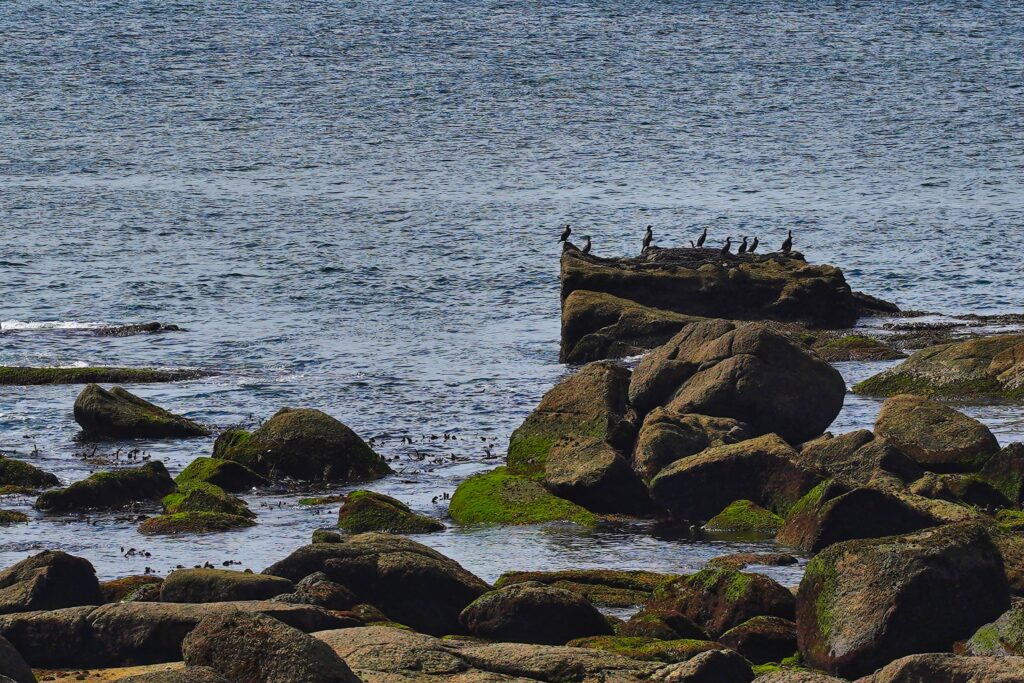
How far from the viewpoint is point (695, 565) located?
81.3 feet

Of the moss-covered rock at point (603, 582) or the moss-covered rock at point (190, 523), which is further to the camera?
the moss-covered rock at point (190, 523)

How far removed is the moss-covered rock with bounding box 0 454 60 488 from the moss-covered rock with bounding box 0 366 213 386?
13.2m

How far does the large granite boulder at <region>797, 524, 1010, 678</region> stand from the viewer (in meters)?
18.8

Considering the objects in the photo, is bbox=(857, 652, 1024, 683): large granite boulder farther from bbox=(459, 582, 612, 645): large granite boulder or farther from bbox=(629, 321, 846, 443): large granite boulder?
bbox=(629, 321, 846, 443): large granite boulder

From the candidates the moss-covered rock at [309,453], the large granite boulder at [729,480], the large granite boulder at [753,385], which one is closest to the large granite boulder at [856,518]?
the large granite boulder at [729,480]

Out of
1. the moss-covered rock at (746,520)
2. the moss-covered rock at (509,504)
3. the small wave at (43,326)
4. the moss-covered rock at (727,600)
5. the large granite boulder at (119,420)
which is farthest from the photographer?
the small wave at (43,326)

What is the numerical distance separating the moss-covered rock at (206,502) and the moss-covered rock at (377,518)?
2076 millimetres

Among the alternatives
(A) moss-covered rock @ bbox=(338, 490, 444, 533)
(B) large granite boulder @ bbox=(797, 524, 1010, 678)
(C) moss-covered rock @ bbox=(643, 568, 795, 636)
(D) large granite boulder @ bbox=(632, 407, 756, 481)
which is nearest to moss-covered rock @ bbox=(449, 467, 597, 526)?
(A) moss-covered rock @ bbox=(338, 490, 444, 533)

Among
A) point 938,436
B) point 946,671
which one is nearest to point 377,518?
point 938,436

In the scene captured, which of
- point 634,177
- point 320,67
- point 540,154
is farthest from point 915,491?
point 320,67

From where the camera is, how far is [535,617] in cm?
2002

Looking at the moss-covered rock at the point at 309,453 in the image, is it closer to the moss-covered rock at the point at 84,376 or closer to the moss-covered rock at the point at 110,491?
the moss-covered rock at the point at 110,491

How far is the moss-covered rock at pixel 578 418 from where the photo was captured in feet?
107

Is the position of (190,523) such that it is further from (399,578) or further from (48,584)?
(399,578)
